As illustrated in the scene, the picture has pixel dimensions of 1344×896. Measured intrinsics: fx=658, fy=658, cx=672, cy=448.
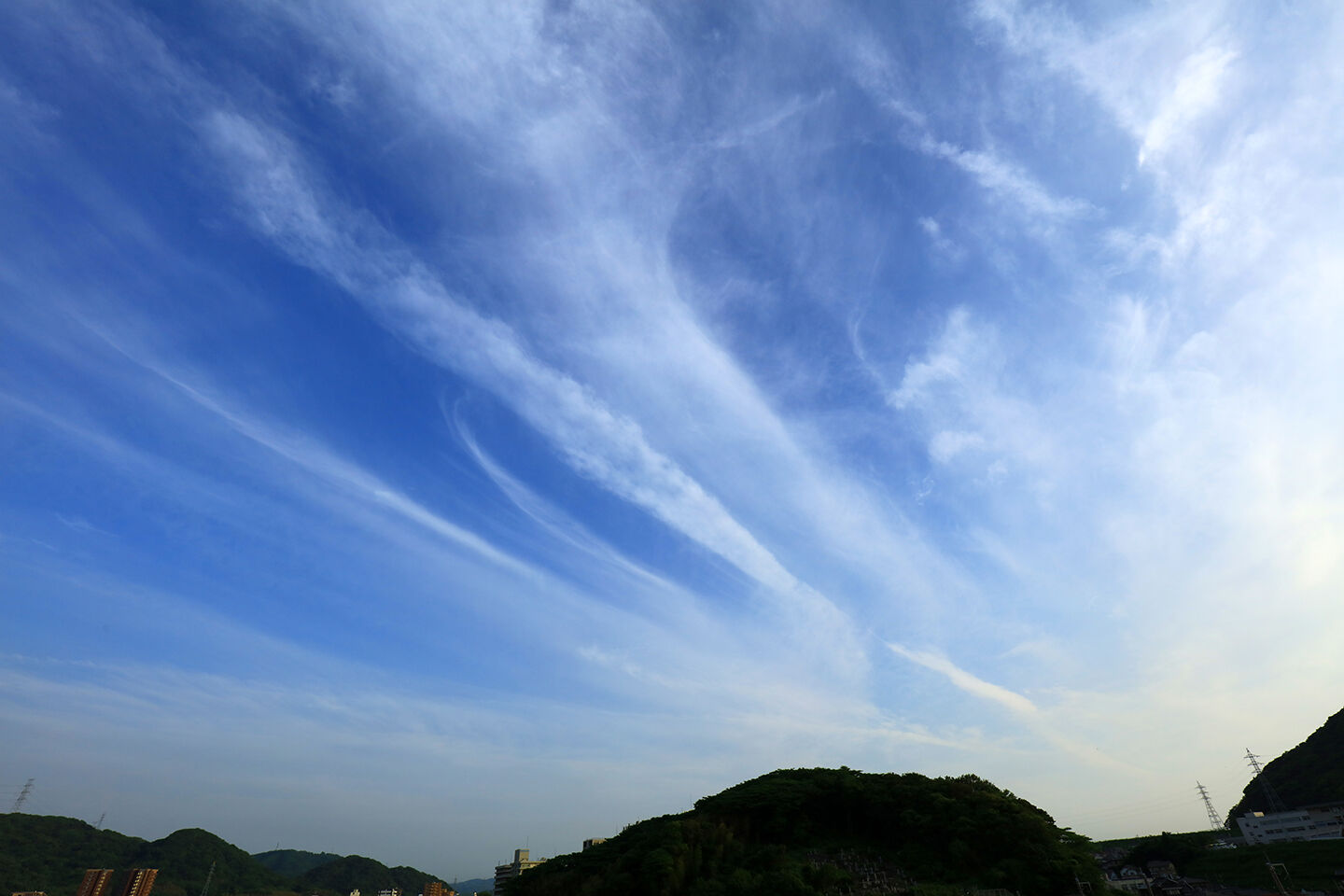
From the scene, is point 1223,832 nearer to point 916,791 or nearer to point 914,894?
point 916,791

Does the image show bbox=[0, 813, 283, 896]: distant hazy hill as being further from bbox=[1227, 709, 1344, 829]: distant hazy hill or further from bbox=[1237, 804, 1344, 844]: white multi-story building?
bbox=[1227, 709, 1344, 829]: distant hazy hill

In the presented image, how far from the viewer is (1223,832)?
115188 mm

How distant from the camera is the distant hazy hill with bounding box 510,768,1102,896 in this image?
36.3 meters

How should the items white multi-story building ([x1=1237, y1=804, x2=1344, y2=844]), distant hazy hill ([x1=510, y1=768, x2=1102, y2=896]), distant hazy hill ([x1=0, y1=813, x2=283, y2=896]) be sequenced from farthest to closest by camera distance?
1. distant hazy hill ([x1=0, y1=813, x2=283, y2=896])
2. white multi-story building ([x1=1237, y1=804, x2=1344, y2=844])
3. distant hazy hill ([x1=510, y1=768, x2=1102, y2=896])

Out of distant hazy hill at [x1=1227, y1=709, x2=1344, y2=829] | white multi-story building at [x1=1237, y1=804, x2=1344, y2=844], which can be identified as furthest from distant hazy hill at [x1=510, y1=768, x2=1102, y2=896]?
distant hazy hill at [x1=1227, y1=709, x2=1344, y2=829]

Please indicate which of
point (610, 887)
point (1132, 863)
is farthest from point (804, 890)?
point (1132, 863)

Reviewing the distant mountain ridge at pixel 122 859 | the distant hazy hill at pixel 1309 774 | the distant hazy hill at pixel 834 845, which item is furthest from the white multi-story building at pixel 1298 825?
the distant mountain ridge at pixel 122 859

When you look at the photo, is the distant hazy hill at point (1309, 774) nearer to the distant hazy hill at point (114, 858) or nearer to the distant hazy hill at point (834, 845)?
the distant hazy hill at point (834, 845)

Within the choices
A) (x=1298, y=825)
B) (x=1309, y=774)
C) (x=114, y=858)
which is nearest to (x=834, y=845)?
(x=1298, y=825)

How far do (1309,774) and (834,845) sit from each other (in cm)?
11218

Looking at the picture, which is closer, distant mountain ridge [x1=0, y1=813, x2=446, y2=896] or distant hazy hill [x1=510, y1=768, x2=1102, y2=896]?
distant hazy hill [x1=510, y1=768, x2=1102, y2=896]

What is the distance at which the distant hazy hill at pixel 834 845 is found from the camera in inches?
1431

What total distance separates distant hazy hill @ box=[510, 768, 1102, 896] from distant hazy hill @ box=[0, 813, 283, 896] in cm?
17457

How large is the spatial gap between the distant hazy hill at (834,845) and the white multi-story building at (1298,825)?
3067 inches
